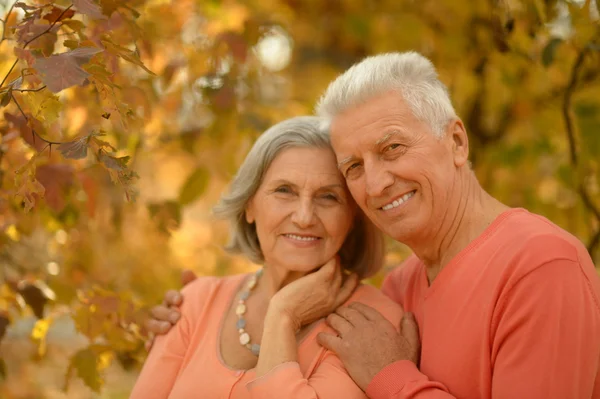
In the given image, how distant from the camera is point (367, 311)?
2393mm

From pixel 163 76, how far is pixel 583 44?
2.01 m

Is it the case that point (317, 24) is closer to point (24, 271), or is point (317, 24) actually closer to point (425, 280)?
point (24, 271)

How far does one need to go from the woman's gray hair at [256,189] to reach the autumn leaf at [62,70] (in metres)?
1.06

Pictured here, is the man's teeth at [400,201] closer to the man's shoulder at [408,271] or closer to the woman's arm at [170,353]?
the man's shoulder at [408,271]

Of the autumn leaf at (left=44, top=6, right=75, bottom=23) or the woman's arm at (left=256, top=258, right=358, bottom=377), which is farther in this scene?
Result: the woman's arm at (left=256, top=258, right=358, bottom=377)

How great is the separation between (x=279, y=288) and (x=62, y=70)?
136 cm

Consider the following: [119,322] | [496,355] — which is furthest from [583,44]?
[119,322]

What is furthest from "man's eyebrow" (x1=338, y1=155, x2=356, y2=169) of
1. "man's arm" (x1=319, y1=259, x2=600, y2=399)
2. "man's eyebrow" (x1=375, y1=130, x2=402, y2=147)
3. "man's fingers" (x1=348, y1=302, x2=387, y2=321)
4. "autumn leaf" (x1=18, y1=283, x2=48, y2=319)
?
"autumn leaf" (x1=18, y1=283, x2=48, y2=319)

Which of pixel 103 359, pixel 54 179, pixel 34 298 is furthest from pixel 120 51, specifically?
pixel 103 359

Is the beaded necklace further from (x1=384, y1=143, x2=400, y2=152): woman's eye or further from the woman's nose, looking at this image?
(x1=384, y1=143, x2=400, y2=152): woman's eye

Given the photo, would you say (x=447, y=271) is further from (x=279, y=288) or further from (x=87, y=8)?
(x=87, y=8)

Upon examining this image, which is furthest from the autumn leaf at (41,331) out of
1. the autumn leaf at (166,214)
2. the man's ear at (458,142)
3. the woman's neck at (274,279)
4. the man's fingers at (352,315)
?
the man's ear at (458,142)

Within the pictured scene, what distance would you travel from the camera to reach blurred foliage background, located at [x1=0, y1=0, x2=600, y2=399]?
1.96 metres

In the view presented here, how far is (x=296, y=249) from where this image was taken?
2.51 metres
